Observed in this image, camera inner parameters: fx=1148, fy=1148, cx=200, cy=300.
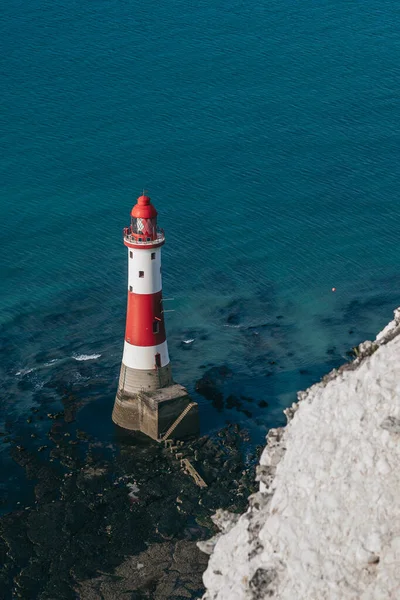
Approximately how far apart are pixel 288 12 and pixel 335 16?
5346 mm

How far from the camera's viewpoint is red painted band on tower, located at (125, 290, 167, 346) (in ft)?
195

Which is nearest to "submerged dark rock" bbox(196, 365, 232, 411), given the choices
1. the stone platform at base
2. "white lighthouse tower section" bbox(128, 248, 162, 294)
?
the stone platform at base

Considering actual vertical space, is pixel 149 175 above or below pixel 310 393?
below

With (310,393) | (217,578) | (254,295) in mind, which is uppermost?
(310,393)

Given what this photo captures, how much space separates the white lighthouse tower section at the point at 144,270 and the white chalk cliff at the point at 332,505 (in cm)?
2849

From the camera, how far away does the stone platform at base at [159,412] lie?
61.3 m

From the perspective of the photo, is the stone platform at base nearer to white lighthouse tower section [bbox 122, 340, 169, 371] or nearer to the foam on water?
white lighthouse tower section [bbox 122, 340, 169, 371]

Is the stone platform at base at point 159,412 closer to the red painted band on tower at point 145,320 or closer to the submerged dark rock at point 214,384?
the red painted band on tower at point 145,320

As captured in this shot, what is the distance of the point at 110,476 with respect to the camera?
191 feet

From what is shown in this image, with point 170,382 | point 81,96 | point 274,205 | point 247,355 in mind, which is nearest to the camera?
point 170,382

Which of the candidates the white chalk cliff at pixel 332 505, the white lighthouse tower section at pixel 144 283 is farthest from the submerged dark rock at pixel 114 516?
the white chalk cliff at pixel 332 505

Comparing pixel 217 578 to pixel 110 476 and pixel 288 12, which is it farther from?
pixel 288 12

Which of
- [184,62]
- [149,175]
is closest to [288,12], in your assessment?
[184,62]

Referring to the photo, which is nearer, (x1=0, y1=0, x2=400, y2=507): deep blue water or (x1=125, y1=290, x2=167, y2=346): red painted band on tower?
(x1=125, y1=290, x2=167, y2=346): red painted band on tower
